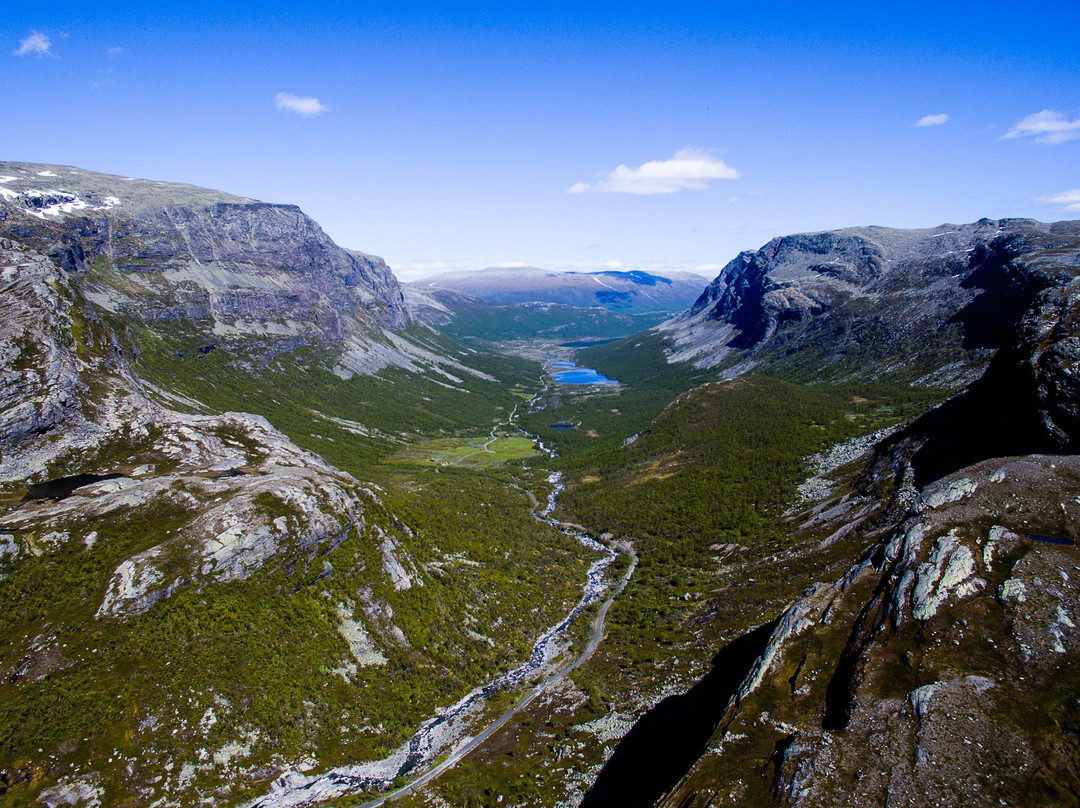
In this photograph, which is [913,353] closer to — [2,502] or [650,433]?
[650,433]

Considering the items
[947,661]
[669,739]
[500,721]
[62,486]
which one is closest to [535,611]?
[500,721]

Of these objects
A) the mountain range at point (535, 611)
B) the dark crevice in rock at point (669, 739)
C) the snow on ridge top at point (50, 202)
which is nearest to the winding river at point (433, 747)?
the mountain range at point (535, 611)

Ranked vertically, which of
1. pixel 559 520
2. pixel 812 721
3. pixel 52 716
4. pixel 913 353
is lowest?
pixel 559 520

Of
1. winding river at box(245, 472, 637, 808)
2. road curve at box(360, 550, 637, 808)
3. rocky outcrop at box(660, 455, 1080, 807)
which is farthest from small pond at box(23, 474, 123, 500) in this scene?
rocky outcrop at box(660, 455, 1080, 807)

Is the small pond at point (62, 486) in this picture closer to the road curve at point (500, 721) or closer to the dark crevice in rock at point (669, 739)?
the road curve at point (500, 721)

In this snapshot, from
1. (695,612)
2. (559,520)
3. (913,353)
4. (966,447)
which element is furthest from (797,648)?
(913,353)

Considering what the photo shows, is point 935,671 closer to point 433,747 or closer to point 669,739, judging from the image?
point 669,739

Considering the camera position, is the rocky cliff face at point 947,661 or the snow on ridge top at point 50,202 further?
the snow on ridge top at point 50,202
